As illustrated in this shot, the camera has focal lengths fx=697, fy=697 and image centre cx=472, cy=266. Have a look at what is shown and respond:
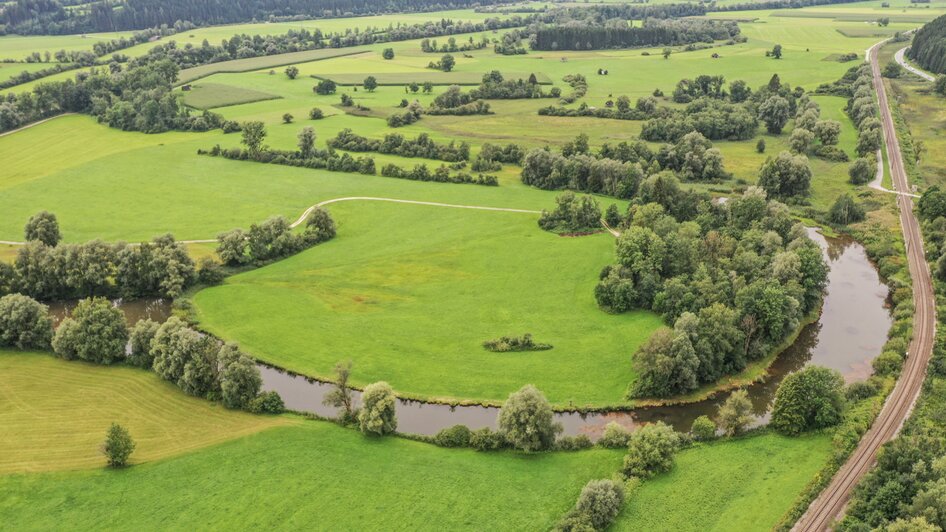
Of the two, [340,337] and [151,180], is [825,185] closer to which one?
[340,337]

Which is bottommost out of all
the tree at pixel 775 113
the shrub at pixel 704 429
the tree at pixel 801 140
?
the shrub at pixel 704 429

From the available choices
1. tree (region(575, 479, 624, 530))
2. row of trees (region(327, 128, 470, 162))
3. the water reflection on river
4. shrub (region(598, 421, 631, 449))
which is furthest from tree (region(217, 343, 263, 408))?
row of trees (region(327, 128, 470, 162))

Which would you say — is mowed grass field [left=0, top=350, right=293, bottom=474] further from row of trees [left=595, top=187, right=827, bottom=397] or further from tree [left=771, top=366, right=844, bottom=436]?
tree [left=771, top=366, right=844, bottom=436]

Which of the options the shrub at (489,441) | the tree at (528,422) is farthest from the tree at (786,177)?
the shrub at (489,441)

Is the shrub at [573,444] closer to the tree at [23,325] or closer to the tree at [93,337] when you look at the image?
the tree at [93,337]

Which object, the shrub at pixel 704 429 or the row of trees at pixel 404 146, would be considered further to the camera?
the row of trees at pixel 404 146
